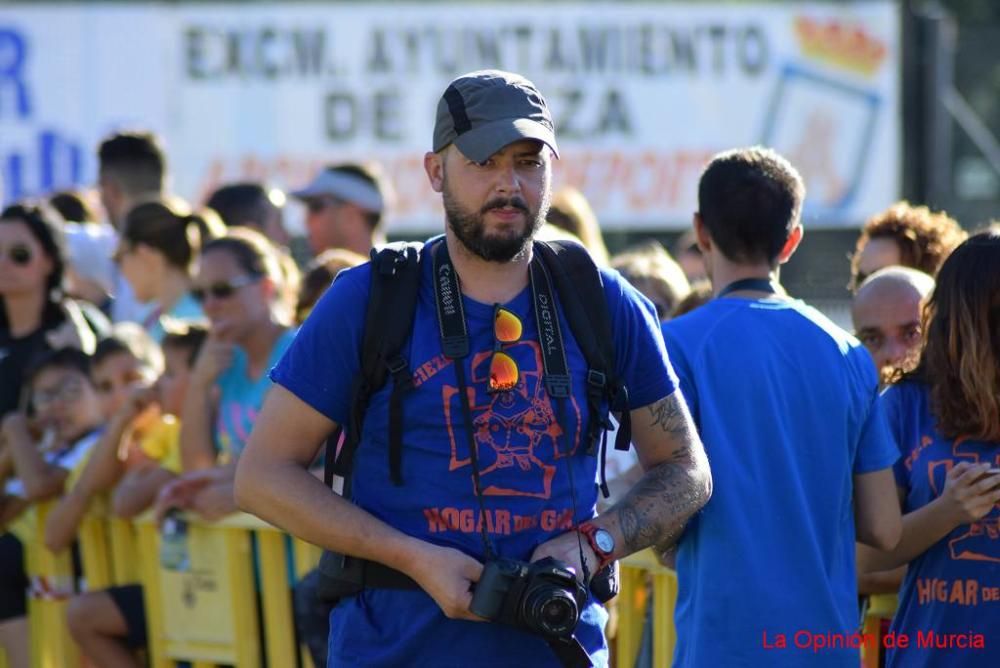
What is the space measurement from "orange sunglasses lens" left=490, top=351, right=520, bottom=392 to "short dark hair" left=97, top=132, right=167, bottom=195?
599 cm

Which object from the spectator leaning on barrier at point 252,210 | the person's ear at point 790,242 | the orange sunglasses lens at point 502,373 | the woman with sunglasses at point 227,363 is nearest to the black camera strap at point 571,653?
the orange sunglasses lens at point 502,373

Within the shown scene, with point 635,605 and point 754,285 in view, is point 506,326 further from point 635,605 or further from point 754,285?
point 635,605

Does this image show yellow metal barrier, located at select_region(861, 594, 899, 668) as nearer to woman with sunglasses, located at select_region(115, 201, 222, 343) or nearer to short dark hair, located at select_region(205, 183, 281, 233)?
woman with sunglasses, located at select_region(115, 201, 222, 343)

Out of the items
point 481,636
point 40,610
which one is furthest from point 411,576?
point 40,610

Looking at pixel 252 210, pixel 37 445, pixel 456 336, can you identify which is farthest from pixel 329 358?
pixel 252 210

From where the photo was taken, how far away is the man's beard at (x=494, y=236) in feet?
11.0

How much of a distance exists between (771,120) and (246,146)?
4916 mm

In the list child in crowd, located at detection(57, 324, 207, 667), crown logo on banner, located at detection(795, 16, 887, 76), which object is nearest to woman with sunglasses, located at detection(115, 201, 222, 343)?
child in crowd, located at detection(57, 324, 207, 667)

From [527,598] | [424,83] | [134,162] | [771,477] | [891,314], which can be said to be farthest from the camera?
[424,83]

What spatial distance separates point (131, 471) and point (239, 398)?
703mm

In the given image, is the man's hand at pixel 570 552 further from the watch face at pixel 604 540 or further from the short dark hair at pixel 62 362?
the short dark hair at pixel 62 362

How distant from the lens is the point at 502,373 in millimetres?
3336

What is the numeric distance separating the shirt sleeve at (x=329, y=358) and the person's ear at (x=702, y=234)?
3.73ft

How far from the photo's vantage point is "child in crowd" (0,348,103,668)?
6613 millimetres
